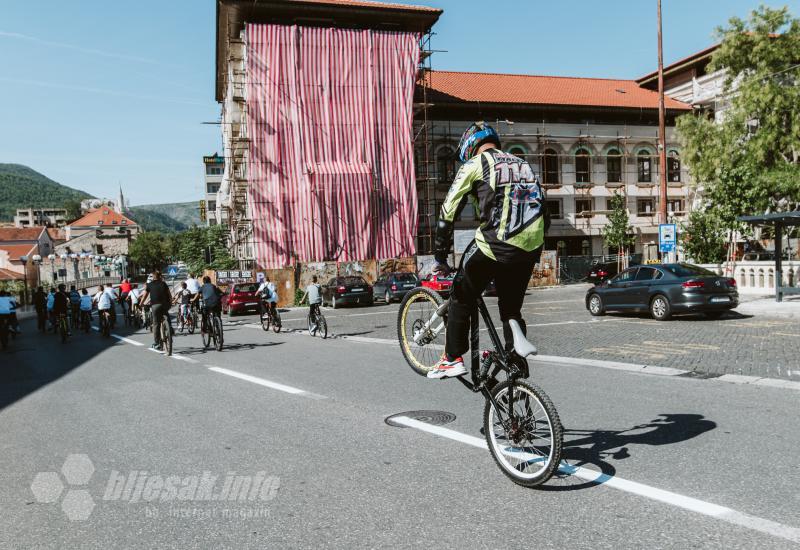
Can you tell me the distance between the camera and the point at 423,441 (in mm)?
5223

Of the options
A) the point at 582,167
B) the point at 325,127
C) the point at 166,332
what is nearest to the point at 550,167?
the point at 582,167

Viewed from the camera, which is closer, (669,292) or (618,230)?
(669,292)

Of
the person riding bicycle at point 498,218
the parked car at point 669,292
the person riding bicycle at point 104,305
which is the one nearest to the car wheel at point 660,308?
the parked car at point 669,292

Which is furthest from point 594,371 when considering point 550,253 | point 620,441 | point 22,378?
point 550,253

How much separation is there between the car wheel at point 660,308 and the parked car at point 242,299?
1866cm

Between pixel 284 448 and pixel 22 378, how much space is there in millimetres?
8062

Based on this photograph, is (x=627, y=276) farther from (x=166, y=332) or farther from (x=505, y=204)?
(x=505, y=204)

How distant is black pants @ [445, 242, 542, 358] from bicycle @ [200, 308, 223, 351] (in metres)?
10.6

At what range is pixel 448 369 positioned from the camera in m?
4.77

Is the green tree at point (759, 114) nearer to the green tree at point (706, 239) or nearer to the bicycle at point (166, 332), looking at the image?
the green tree at point (706, 239)

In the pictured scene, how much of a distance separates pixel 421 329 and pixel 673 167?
52.1 m

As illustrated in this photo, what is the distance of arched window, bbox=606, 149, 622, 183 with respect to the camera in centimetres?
5038

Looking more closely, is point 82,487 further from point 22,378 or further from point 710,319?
point 710,319

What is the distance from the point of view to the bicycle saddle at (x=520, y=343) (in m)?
4.12
